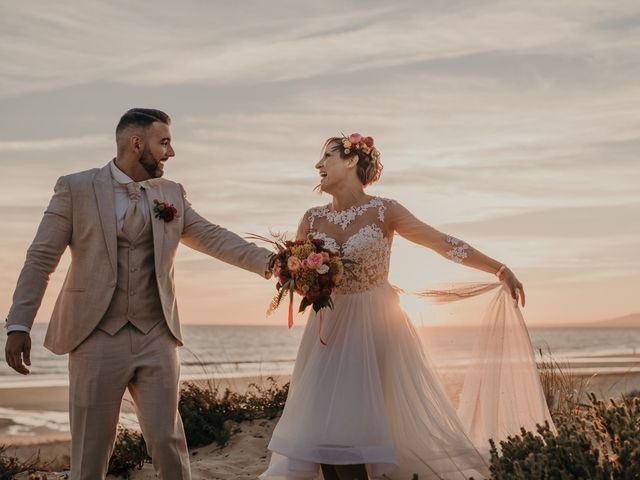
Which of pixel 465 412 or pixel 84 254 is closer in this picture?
pixel 84 254

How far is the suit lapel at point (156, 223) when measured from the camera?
203 inches

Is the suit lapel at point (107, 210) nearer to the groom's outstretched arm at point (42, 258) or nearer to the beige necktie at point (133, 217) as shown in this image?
the beige necktie at point (133, 217)

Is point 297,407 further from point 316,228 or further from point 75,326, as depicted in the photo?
point 75,326

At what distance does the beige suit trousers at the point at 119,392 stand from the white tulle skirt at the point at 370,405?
49.9 inches

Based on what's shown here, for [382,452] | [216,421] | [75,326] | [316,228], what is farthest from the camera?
[216,421]

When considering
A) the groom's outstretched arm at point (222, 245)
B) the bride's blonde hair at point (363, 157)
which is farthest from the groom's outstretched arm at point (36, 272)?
the bride's blonde hair at point (363, 157)

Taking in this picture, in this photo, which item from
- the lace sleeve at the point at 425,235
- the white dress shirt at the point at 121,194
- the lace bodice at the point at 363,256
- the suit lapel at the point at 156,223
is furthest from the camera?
the lace sleeve at the point at 425,235

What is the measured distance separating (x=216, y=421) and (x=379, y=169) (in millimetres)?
3691

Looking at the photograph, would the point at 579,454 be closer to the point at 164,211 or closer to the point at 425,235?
the point at 425,235

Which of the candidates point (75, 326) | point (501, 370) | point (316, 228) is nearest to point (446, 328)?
point (501, 370)

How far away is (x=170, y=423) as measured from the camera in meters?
5.10

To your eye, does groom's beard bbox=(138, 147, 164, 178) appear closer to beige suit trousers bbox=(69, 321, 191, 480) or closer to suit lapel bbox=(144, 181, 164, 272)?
suit lapel bbox=(144, 181, 164, 272)

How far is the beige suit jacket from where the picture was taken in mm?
5031

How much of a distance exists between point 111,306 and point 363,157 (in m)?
2.49
